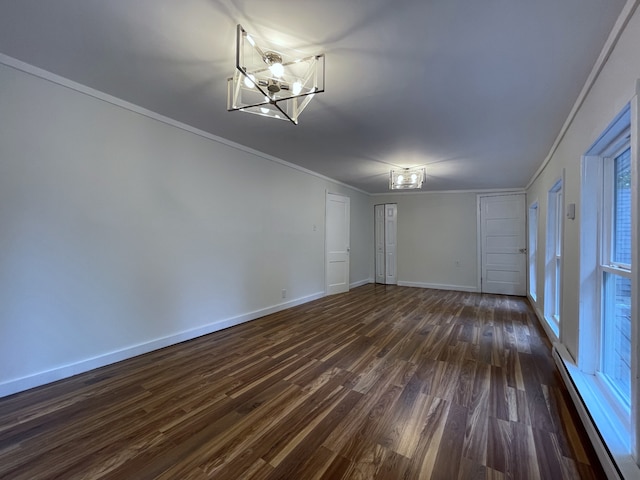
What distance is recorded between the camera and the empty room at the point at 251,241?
4.81ft

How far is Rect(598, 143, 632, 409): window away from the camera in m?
1.72

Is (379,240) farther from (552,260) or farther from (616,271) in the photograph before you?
(616,271)

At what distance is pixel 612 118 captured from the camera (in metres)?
1.55

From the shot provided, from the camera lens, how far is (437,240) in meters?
6.74

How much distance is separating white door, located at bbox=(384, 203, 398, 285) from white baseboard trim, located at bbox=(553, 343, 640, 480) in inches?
197

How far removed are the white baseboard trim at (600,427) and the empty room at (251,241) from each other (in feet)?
0.06

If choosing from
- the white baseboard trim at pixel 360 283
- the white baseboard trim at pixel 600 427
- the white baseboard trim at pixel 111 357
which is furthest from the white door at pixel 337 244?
the white baseboard trim at pixel 600 427

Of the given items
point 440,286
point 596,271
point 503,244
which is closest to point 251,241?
point 596,271

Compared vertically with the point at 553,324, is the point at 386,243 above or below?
above

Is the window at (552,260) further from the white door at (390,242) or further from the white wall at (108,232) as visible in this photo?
the white wall at (108,232)

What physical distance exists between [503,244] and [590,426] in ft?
17.3

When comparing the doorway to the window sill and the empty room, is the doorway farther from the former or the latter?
the window sill

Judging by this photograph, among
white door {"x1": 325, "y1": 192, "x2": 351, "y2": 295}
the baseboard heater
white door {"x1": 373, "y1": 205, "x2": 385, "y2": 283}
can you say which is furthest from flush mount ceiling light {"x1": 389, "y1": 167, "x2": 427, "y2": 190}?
white door {"x1": 373, "y1": 205, "x2": 385, "y2": 283}

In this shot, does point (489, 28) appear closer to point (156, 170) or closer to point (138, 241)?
point (156, 170)
